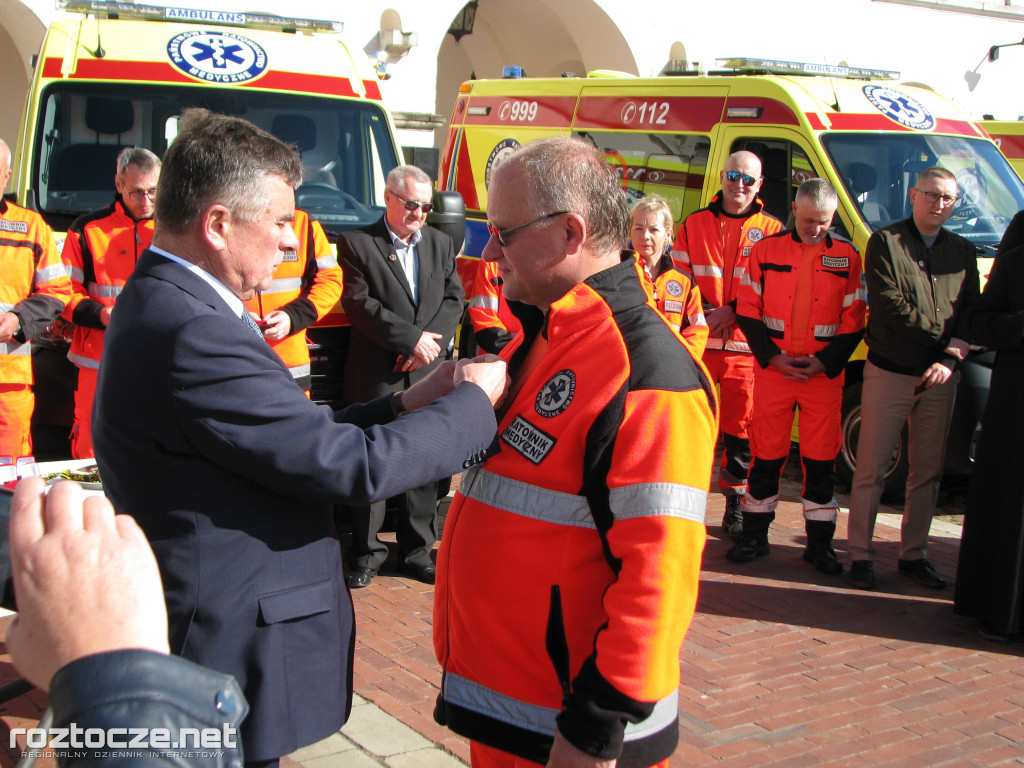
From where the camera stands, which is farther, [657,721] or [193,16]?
[193,16]

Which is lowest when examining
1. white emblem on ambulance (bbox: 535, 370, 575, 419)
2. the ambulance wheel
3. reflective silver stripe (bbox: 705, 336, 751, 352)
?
the ambulance wheel

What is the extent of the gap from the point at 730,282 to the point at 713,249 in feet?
0.81

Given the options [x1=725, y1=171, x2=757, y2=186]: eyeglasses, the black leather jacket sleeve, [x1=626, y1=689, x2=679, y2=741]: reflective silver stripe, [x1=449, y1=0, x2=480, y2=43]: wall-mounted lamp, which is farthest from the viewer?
[x1=449, y1=0, x2=480, y2=43]: wall-mounted lamp

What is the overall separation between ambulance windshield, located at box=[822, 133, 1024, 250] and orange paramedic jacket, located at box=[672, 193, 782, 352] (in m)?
0.84

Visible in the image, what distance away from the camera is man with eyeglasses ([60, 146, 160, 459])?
5000 millimetres

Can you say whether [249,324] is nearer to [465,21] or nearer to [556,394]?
[556,394]

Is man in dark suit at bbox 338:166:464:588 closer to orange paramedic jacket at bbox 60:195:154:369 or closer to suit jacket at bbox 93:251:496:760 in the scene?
orange paramedic jacket at bbox 60:195:154:369

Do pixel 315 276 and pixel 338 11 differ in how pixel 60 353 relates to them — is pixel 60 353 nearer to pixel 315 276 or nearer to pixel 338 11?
pixel 315 276

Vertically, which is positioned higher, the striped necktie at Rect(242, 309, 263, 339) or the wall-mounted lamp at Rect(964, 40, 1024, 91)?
the wall-mounted lamp at Rect(964, 40, 1024, 91)

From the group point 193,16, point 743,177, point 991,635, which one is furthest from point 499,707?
point 193,16

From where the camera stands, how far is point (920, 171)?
7.34 meters

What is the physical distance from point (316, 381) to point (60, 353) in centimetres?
181

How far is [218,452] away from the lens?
178 cm

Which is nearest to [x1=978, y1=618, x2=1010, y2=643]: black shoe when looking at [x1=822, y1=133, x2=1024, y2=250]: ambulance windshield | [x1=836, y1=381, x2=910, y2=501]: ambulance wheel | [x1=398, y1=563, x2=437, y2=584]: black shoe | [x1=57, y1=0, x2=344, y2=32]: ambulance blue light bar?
[x1=836, y1=381, x2=910, y2=501]: ambulance wheel
